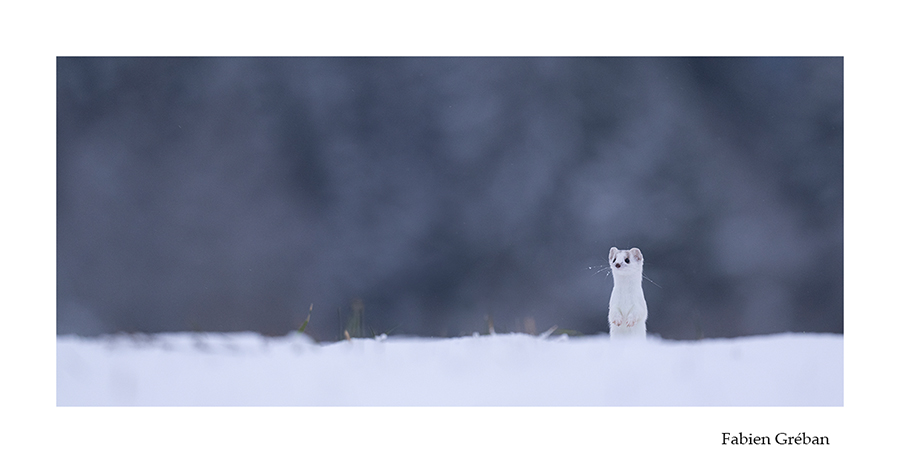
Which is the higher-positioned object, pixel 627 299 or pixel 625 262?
pixel 625 262

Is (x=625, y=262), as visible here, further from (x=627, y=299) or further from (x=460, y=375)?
(x=460, y=375)

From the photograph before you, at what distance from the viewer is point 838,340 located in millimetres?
2375

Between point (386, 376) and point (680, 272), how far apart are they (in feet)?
10.9

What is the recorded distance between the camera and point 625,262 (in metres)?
2.67

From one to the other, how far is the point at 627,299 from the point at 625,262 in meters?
0.16

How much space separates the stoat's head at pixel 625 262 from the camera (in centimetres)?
267

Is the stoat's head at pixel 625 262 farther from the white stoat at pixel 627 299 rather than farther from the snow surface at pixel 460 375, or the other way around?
the snow surface at pixel 460 375

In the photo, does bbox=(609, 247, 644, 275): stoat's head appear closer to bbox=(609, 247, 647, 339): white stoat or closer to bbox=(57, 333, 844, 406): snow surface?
bbox=(609, 247, 647, 339): white stoat

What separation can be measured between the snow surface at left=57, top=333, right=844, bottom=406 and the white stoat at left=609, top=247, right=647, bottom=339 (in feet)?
1.32

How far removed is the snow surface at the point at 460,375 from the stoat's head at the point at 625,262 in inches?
19.6

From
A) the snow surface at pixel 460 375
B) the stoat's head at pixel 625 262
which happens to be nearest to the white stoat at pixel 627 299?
the stoat's head at pixel 625 262

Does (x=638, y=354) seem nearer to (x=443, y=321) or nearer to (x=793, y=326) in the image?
(x=443, y=321)

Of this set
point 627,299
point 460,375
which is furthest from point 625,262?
point 460,375

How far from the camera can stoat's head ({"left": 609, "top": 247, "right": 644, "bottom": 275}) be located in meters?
2.67
